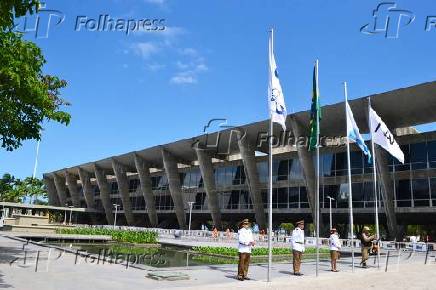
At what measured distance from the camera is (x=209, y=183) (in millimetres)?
56594

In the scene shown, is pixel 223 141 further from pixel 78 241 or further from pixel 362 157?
pixel 78 241

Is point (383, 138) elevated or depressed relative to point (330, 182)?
depressed

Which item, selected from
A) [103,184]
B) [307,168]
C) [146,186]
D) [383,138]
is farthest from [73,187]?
[383,138]

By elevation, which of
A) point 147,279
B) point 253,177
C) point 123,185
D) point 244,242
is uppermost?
point 123,185

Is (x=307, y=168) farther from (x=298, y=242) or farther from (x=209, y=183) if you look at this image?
(x=298, y=242)

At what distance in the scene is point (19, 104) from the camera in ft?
45.5

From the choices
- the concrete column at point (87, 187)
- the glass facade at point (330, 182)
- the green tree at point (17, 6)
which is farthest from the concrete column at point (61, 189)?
the green tree at point (17, 6)

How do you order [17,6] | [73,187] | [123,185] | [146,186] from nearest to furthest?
[17,6]
[146,186]
[123,185]
[73,187]

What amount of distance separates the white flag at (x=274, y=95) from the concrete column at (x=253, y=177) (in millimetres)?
35901

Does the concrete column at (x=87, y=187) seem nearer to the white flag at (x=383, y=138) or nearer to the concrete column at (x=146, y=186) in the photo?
the concrete column at (x=146, y=186)

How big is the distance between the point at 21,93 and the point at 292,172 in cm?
4127

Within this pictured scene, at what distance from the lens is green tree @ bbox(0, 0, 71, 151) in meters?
11.8

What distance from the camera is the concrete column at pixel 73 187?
304 feet

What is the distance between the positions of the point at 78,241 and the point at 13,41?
21683mm
